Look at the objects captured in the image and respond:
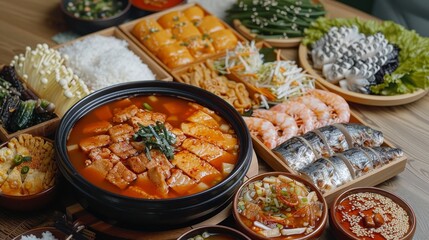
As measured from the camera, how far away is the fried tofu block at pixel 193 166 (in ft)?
9.21

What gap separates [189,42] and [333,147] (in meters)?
1.39

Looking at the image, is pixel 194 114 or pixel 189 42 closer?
pixel 194 114

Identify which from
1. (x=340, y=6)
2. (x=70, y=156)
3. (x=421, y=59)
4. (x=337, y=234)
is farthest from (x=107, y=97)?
(x=340, y=6)

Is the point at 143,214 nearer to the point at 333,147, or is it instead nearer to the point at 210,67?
the point at 333,147

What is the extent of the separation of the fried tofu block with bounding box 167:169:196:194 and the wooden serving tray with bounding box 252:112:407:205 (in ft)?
1.96

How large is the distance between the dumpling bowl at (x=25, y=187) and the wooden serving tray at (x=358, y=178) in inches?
43.2

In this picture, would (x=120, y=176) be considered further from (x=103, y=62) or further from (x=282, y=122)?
(x=103, y=62)

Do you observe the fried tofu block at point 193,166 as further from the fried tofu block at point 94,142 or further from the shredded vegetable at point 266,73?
the shredded vegetable at point 266,73

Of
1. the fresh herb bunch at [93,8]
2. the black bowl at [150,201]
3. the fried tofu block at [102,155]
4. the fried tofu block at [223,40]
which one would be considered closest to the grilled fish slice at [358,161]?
the black bowl at [150,201]

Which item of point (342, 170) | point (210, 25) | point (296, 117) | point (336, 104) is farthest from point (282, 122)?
point (210, 25)

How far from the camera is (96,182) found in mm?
2725

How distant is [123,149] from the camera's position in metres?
2.89

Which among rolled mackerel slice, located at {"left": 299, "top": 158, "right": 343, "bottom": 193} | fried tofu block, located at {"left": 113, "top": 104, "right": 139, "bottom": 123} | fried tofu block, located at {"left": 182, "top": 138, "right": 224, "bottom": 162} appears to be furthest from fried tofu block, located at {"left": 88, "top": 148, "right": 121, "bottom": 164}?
rolled mackerel slice, located at {"left": 299, "top": 158, "right": 343, "bottom": 193}

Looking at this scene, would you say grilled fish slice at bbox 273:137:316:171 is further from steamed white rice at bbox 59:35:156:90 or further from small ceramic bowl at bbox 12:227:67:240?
small ceramic bowl at bbox 12:227:67:240
